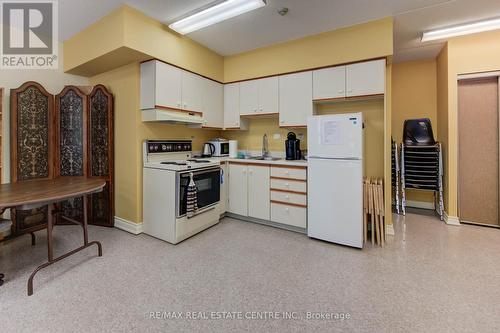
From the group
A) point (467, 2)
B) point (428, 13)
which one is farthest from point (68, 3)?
point (467, 2)

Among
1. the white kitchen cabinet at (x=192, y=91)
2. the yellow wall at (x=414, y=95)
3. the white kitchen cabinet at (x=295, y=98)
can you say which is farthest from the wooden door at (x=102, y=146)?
the yellow wall at (x=414, y=95)

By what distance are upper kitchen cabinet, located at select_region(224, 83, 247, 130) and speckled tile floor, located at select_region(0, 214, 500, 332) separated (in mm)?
2032

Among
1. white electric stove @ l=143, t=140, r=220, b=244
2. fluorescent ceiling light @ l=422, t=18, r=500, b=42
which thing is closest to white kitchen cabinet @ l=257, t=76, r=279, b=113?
white electric stove @ l=143, t=140, r=220, b=244

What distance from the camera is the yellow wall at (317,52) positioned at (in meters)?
2.84

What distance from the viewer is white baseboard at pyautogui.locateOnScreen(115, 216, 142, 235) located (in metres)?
3.13

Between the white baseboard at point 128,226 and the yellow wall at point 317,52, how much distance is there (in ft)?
9.29

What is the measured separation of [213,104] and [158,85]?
44.1 inches

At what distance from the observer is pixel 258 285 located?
200cm

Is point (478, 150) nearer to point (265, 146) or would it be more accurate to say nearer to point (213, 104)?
point (265, 146)

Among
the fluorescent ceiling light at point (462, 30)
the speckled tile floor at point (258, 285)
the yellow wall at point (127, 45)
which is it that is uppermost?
the fluorescent ceiling light at point (462, 30)

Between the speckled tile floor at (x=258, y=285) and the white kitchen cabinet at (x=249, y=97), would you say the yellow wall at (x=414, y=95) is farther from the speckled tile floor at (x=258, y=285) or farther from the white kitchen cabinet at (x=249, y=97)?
the white kitchen cabinet at (x=249, y=97)
